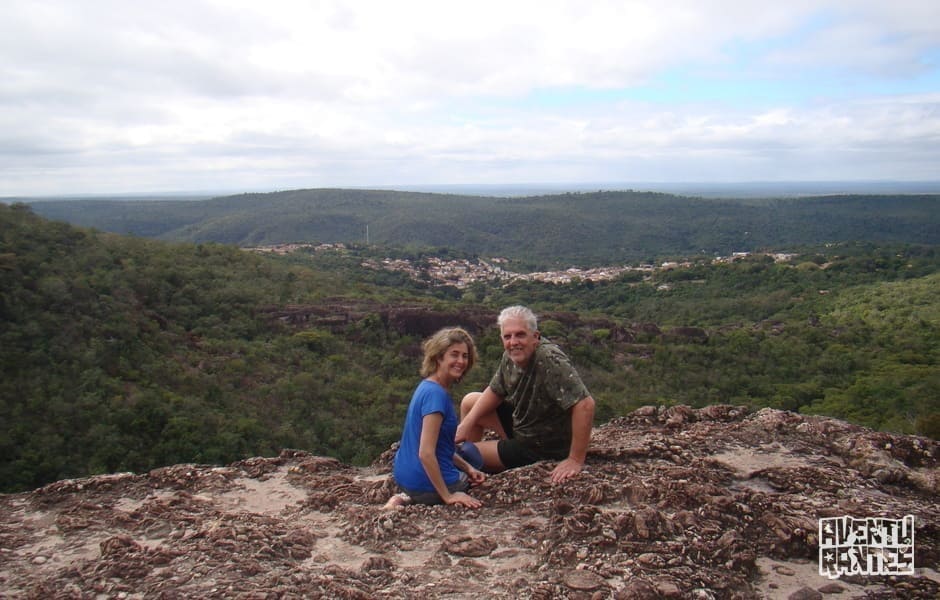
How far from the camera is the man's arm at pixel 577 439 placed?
3.89 metres

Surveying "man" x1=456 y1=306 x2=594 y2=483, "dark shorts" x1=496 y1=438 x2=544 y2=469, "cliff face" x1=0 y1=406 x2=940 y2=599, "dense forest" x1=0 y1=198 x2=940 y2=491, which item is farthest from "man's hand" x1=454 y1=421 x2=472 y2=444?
"dense forest" x1=0 y1=198 x2=940 y2=491

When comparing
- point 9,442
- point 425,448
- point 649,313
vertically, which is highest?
point 425,448

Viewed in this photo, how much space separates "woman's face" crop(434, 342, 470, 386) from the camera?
378 centimetres

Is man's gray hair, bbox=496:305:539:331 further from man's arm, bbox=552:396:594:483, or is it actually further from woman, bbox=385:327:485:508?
man's arm, bbox=552:396:594:483

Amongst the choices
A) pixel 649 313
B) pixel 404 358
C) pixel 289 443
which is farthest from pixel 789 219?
pixel 289 443

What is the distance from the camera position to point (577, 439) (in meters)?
4.04

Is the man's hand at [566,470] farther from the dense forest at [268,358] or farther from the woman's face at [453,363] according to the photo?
the dense forest at [268,358]

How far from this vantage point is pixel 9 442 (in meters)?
10.6

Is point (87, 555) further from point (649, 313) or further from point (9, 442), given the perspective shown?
point (649, 313)

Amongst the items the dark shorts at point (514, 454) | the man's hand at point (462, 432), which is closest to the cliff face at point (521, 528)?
the dark shorts at point (514, 454)

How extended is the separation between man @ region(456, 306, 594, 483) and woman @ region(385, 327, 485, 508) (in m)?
0.39

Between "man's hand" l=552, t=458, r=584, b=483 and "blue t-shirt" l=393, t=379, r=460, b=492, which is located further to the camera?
"man's hand" l=552, t=458, r=584, b=483

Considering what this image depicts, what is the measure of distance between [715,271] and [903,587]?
42106 mm

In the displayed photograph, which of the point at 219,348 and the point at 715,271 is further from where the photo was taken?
the point at 715,271
